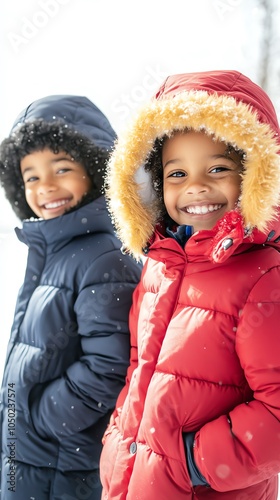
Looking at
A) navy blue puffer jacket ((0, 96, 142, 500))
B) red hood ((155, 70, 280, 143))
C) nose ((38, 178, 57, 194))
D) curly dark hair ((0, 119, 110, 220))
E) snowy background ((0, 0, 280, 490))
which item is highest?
snowy background ((0, 0, 280, 490))

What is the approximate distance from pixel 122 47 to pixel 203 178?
3.92 meters

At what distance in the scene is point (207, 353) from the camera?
4.43 feet

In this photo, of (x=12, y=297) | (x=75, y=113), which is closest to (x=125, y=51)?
(x=12, y=297)

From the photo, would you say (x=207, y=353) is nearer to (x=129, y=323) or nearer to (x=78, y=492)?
→ (x=129, y=323)

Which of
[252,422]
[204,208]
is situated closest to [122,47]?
[204,208]

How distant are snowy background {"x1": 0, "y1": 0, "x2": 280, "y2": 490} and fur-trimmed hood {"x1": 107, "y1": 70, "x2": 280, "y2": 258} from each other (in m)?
3.07

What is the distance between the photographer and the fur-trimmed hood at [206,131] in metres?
1.35

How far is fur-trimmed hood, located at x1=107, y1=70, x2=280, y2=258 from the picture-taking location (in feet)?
4.42

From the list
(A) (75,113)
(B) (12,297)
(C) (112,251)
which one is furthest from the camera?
(B) (12,297)

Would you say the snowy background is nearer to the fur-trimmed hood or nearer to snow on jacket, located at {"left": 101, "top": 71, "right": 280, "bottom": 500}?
the fur-trimmed hood

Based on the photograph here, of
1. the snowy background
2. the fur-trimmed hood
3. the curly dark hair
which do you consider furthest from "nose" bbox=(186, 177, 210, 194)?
the snowy background

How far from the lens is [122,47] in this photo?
500 centimetres

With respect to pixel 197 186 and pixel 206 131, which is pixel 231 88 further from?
pixel 197 186

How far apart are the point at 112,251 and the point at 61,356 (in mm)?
414
